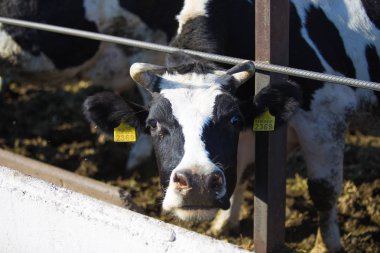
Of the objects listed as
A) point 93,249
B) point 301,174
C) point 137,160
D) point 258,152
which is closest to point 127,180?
point 137,160

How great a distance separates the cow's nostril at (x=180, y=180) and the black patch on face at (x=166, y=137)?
0.16 metres

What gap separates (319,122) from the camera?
3918 millimetres

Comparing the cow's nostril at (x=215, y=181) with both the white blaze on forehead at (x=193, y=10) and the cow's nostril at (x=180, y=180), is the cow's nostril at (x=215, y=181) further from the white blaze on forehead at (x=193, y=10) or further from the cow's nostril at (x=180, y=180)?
the white blaze on forehead at (x=193, y=10)

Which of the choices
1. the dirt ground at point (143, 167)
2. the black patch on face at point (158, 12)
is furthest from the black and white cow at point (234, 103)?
the black patch on face at point (158, 12)

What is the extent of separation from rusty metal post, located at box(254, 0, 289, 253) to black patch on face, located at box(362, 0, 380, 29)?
1.33m

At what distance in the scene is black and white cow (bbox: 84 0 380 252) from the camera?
2953 millimetres

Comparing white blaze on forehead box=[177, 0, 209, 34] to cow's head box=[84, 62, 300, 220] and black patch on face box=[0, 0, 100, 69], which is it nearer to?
cow's head box=[84, 62, 300, 220]

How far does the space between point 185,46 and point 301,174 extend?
6.92ft

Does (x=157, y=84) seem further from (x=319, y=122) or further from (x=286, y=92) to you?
(x=319, y=122)

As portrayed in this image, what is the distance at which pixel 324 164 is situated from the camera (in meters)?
4.04

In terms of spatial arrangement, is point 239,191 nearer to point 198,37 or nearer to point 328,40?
point 328,40

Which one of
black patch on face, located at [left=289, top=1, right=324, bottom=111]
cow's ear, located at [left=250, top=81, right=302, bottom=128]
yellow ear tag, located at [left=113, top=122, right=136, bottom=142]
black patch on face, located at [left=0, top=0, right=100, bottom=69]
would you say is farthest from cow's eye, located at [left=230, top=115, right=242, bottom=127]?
black patch on face, located at [left=0, top=0, right=100, bottom=69]

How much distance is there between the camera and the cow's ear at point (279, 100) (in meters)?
3.13

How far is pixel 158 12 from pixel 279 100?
6.93 feet
